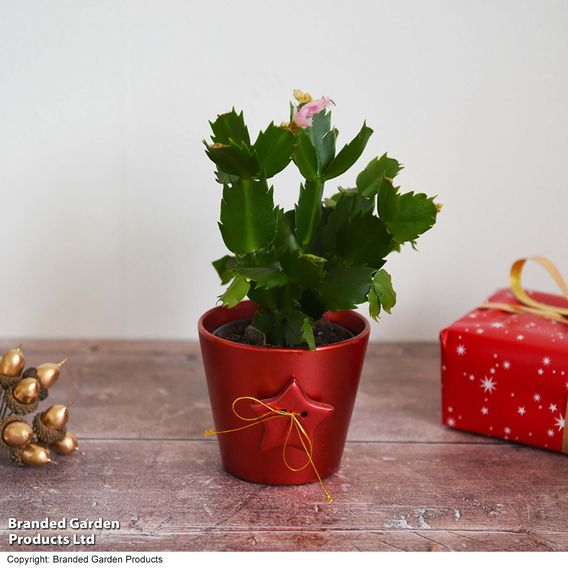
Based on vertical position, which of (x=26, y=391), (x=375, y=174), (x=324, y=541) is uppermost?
(x=375, y=174)

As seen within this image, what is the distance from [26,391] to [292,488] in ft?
1.01

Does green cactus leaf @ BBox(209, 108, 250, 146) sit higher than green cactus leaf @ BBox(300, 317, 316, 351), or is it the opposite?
green cactus leaf @ BBox(209, 108, 250, 146)

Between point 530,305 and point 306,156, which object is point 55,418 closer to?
point 306,156

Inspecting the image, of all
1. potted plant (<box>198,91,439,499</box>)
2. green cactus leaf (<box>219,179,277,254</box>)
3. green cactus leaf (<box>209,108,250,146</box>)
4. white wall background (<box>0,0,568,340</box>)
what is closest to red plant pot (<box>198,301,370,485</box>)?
potted plant (<box>198,91,439,499</box>)

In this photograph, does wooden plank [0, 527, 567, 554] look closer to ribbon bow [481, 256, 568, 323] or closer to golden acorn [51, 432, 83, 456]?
golden acorn [51, 432, 83, 456]

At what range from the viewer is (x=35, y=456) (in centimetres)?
85

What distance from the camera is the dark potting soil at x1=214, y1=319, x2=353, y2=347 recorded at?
0.86 metres

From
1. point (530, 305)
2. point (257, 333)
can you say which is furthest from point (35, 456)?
point (530, 305)

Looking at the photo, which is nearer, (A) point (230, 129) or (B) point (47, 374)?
(A) point (230, 129)

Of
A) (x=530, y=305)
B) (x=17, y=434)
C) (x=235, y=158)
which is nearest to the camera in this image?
(x=235, y=158)

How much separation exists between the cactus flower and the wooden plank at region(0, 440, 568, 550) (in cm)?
39

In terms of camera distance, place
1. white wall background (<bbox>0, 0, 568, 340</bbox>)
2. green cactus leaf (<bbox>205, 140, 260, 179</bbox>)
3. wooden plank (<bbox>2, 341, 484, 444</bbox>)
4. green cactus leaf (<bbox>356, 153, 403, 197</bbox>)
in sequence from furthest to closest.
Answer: white wall background (<bbox>0, 0, 568, 340</bbox>), wooden plank (<bbox>2, 341, 484, 444</bbox>), green cactus leaf (<bbox>356, 153, 403, 197</bbox>), green cactus leaf (<bbox>205, 140, 260, 179</bbox>)

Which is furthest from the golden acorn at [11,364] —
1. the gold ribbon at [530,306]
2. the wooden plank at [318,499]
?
the gold ribbon at [530,306]

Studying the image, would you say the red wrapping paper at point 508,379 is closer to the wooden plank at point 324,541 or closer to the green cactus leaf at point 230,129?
the wooden plank at point 324,541
